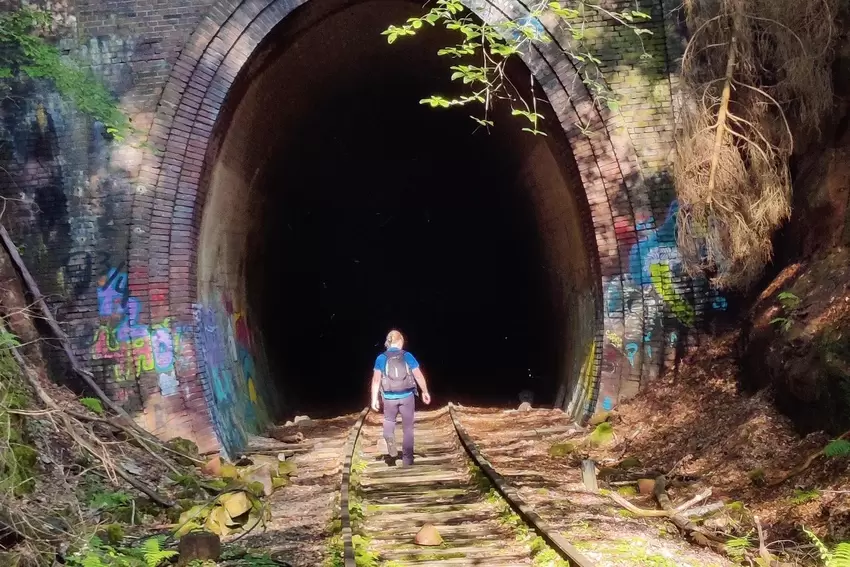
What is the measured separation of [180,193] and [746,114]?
6734mm

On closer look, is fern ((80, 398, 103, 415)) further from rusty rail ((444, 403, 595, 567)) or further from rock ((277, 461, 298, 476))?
rusty rail ((444, 403, 595, 567))

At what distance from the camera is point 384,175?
62.6 feet

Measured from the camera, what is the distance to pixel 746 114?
330 inches

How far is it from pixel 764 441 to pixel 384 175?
1343 cm

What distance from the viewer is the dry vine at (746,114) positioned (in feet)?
26.2

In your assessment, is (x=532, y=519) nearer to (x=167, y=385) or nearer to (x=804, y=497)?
(x=804, y=497)

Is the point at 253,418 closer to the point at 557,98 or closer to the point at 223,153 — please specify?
the point at 223,153

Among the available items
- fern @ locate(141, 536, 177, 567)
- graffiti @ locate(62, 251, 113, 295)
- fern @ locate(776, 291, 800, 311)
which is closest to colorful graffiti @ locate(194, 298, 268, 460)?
graffiti @ locate(62, 251, 113, 295)

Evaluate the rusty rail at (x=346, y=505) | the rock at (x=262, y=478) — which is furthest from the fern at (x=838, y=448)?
the rock at (x=262, y=478)

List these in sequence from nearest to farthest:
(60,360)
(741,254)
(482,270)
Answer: (741,254) → (60,360) → (482,270)

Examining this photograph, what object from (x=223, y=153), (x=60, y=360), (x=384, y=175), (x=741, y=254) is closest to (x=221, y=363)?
(x=60, y=360)

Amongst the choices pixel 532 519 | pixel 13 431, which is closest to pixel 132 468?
pixel 13 431

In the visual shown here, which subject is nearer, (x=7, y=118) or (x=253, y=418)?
(x=7, y=118)

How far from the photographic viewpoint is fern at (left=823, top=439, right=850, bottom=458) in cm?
575
